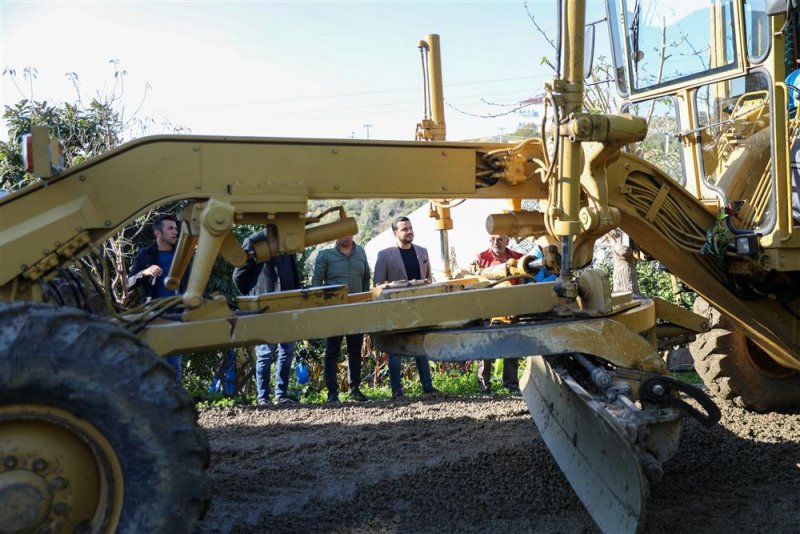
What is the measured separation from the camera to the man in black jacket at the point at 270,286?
7493 millimetres

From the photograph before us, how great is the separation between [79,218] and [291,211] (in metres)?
1.02

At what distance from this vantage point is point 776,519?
4.47m

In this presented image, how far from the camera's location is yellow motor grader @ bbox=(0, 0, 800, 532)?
3.39 m

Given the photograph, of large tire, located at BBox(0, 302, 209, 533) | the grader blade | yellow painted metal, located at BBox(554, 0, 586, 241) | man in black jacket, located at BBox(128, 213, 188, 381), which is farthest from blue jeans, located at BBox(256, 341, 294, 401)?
large tire, located at BBox(0, 302, 209, 533)

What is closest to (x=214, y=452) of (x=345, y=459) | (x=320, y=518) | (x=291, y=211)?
(x=345, y=459)

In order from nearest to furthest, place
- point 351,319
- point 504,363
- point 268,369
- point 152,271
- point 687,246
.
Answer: point 351,319, point 687,246, point 152,271, point 268,369, point 504,363

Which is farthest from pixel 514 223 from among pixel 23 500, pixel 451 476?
pixel 23 500

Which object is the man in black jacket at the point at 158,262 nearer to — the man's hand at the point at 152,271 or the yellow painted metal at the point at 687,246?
the man's hand at the point at 152,271

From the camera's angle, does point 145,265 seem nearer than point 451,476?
No

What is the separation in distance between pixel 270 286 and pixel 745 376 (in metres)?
4.07

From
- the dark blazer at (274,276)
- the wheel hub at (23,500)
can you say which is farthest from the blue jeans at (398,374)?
the wheel hub at (23,500)

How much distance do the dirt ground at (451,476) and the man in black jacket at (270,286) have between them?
0.83 metres

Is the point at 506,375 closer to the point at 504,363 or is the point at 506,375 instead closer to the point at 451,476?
the point at 504,363

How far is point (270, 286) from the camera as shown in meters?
7.62
